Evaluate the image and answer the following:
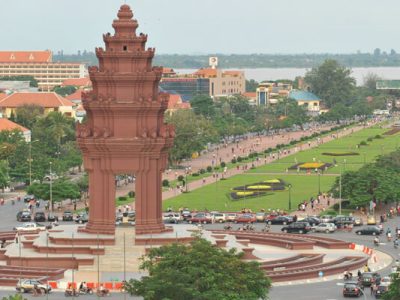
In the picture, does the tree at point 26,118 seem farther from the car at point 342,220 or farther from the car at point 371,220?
the car at point 342,220

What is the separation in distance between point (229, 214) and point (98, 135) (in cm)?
3014

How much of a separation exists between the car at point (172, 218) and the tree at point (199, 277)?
41939mm

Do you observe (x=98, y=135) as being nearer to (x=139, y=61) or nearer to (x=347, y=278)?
(x=139, y=61)

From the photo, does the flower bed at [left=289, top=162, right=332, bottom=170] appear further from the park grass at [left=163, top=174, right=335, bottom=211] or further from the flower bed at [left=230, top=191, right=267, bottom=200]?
the flower bed at [left=230, top=191, right=267, bottom=200]

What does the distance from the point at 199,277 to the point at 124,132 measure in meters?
24.5

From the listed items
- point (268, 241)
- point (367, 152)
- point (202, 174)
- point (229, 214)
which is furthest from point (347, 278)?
point (367, 152)

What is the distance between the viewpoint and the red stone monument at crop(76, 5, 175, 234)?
90.2 metres

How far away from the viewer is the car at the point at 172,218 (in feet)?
374

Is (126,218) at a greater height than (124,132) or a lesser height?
lesser

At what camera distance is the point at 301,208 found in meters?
124

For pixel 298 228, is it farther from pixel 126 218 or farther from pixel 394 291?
pixel 394 291

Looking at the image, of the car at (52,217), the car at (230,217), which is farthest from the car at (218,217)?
the car at (52,217)

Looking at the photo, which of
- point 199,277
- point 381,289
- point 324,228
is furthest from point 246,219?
point 199,277

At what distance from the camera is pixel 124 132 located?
297 ft
